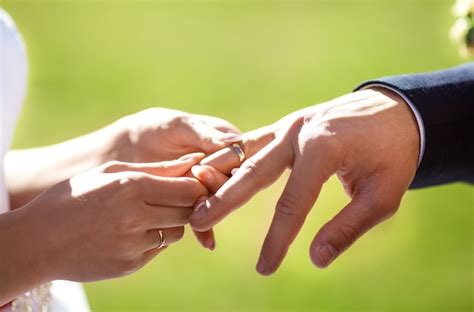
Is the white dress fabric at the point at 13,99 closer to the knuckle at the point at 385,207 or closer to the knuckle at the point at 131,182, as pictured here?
the knuckle at the point at 131,182

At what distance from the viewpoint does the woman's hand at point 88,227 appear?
1.21 m

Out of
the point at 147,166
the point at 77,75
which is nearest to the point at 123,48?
the point at 77,75

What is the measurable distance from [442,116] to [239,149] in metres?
0.41

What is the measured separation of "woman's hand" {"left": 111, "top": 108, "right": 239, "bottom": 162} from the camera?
159cm

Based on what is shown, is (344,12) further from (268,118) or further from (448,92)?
(448,92)

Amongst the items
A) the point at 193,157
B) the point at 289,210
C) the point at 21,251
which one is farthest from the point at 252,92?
the point at 21,251

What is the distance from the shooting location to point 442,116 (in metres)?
1.40

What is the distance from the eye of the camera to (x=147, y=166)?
141 cm

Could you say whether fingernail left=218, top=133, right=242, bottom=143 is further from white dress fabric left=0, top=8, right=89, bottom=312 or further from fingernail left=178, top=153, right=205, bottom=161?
white dress fabric left=0, top=8, right=89, bottom=312

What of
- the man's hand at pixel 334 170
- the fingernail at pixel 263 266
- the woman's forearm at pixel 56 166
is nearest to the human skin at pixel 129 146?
the woman's forearm at pixel 56 166

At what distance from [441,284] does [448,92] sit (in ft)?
7.61

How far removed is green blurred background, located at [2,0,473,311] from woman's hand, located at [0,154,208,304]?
7.12 feet

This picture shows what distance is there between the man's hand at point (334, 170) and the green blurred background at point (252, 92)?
6.98 feet

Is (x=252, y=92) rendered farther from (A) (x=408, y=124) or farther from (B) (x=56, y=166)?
(A) (x=408, y=124)
